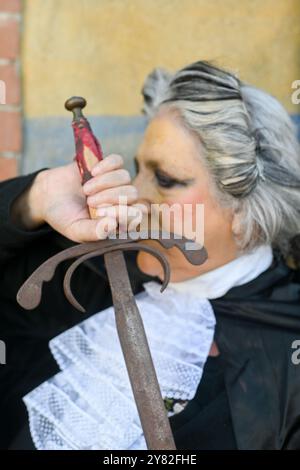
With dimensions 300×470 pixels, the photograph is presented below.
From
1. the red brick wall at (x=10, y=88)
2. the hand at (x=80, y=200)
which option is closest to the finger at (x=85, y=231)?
the hand at (x=80, y=200)

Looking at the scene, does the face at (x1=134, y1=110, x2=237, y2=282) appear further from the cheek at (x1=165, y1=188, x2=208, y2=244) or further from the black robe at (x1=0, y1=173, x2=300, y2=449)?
the black robe at (x1=0, y1=173, x2=300, y2=449)

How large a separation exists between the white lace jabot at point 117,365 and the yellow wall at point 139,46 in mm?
751

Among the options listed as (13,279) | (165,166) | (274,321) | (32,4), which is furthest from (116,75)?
(274,321)

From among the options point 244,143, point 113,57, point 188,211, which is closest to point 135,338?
point 188,211

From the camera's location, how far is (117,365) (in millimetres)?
1734

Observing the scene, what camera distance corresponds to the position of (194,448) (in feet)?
5.49

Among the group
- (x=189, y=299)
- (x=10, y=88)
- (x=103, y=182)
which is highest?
(x=10, y=88)

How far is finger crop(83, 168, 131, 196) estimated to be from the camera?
1.33m

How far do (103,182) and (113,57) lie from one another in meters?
1.09

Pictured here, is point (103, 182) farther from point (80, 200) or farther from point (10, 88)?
point (10, 88)

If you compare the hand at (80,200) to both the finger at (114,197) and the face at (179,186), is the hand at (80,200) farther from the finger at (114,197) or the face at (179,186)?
the face at (179,186)

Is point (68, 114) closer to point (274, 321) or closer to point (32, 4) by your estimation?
point (32, 4)

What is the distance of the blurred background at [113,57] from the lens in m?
2.20

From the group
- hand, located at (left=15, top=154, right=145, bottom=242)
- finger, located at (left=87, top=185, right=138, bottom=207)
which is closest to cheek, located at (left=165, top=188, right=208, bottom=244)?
hand, located at (left=15, top=154, right=145, bottom=242)
